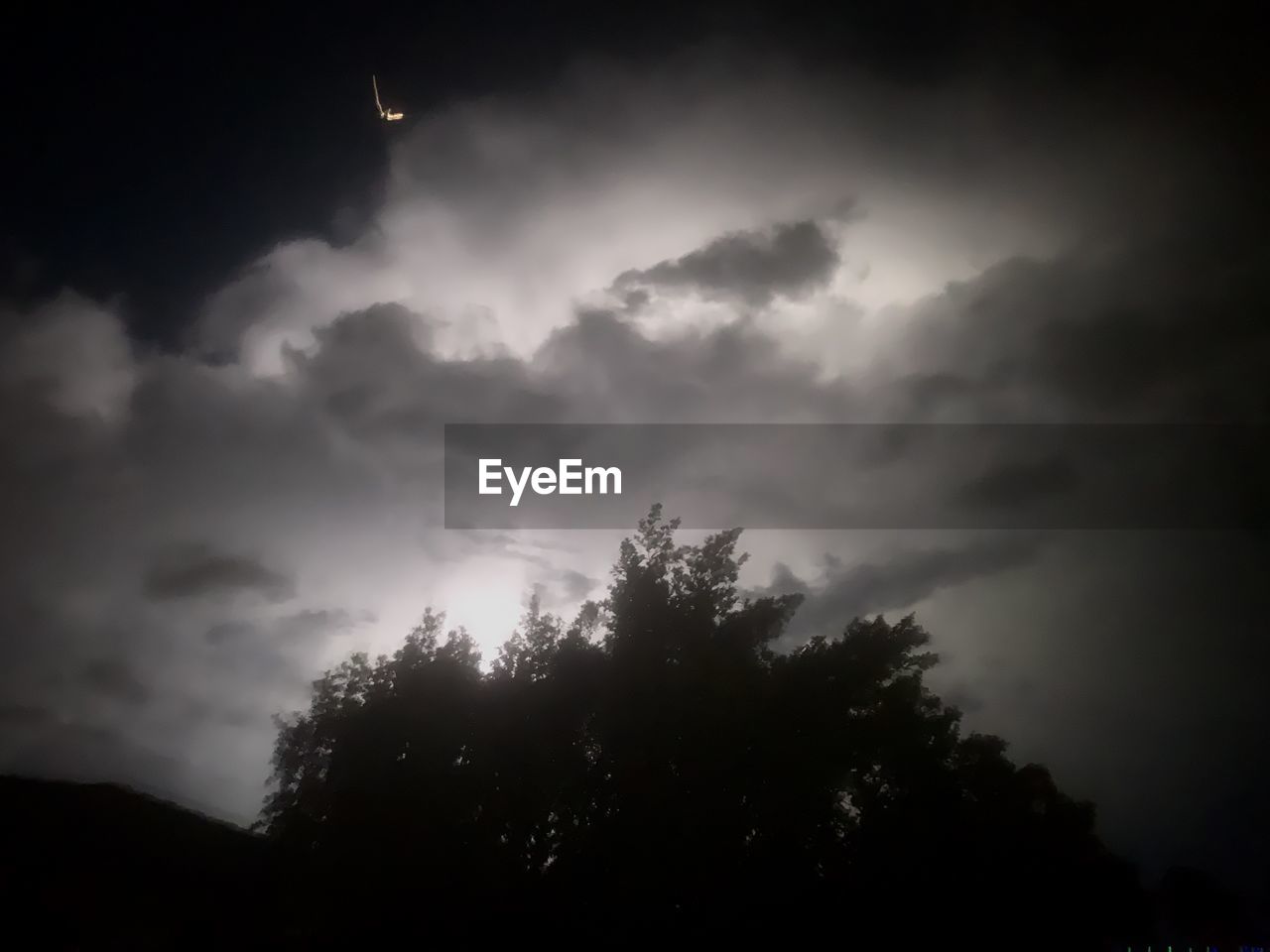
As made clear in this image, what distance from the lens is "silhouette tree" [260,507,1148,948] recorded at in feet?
63.2

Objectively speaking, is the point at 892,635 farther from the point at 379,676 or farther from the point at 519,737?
the point at 379,676

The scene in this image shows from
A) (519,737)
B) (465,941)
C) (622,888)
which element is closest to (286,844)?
(465,941)

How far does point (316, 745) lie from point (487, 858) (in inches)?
537

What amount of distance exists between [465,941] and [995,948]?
723 inches

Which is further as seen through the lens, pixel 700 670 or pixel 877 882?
pixel 700 670

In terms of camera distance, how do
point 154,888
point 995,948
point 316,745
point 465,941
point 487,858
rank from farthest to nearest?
point 316,745 < point 487,858 < point 465,941 < point 995,948 < point 154,888

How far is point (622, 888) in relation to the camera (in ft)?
65.2

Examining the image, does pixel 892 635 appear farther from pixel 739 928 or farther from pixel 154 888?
pixel 154 888

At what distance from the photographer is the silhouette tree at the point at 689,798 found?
1927cm

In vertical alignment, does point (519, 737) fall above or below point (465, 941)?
above

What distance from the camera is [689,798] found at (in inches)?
813

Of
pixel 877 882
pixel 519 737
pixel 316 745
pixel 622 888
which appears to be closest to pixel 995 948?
pixel 877 882

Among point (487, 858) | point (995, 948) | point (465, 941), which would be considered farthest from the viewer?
point (487, 858)

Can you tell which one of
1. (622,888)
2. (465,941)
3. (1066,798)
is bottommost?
(465,941)
